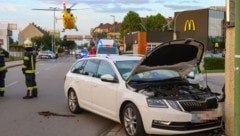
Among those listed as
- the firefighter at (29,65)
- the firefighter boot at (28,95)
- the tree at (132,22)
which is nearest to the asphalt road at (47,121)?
the firefighter boot at (28,95)

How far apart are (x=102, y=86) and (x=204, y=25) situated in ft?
292

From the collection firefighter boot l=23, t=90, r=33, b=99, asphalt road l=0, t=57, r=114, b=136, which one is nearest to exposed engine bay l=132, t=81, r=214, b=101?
asphalt road l=0, t=57, r=114, b=136

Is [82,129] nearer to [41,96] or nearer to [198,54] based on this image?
[198,54]

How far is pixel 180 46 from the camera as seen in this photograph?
26.4 ft

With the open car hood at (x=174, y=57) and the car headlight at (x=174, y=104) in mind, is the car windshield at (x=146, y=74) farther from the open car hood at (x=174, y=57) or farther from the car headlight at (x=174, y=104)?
the car headlight at (x=174, y=104)

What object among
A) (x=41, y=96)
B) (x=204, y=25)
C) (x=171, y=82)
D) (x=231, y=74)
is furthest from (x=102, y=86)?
(x=204, y=25)

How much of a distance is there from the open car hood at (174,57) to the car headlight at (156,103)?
94cm

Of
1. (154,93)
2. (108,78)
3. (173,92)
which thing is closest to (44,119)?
(108,78)

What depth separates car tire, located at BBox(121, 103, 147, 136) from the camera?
7426 mm

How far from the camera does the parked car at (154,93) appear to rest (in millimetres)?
7164

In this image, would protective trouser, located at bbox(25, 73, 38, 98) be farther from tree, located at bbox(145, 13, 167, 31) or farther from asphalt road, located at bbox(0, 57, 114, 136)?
tree, located at bbox(145, 13, 167, 31)

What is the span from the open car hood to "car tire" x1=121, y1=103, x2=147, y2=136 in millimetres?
657

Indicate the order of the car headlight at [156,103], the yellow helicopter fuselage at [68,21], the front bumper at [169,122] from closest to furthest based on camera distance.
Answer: the front bumper at [169,122]
the car headlight at [156,103]
the yellow helicopter fuselage at [68,21]

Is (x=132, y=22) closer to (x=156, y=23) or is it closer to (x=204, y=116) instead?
(x=156, y=23)
